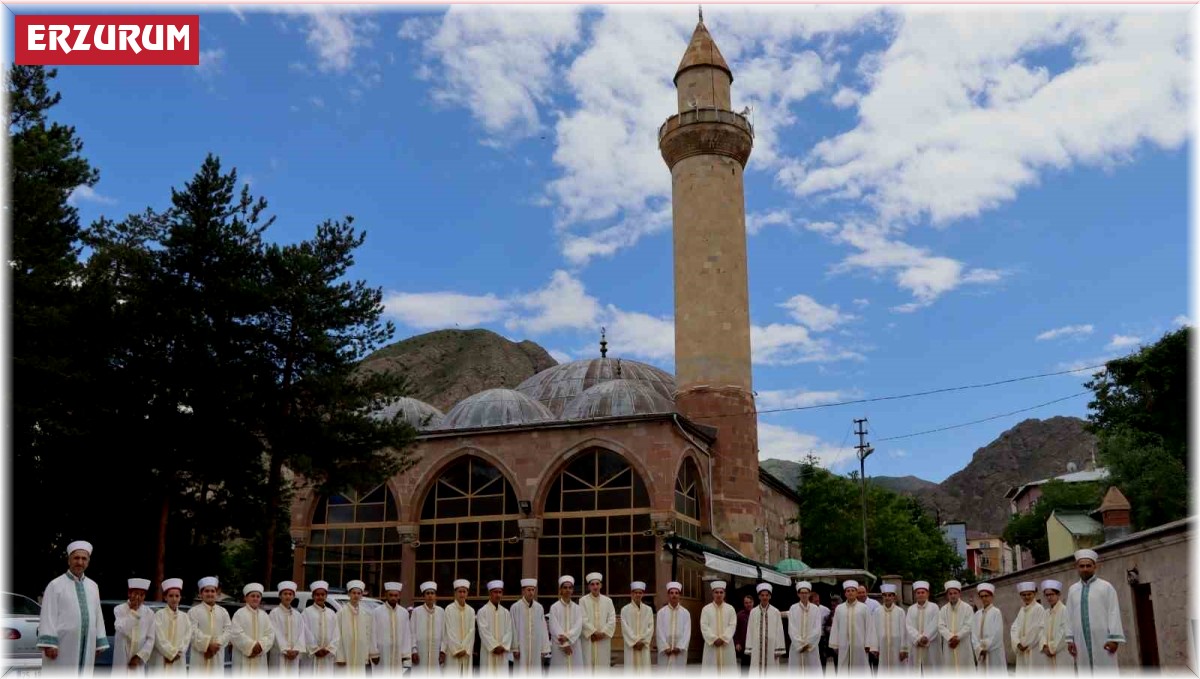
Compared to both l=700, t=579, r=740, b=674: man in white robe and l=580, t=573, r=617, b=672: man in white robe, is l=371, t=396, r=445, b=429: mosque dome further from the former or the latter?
l=700, t=579, r=740, b=674: man in white robe

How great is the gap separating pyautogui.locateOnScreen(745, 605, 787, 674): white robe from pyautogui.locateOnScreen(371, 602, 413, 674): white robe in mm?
3878

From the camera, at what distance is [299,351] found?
20.1m

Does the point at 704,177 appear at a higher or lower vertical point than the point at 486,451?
higher

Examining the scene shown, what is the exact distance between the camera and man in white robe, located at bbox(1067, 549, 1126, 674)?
362 inches

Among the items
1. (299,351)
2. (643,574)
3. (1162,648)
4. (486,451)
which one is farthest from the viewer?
(486,451)

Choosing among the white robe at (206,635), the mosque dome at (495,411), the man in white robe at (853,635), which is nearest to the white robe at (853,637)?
the man in white robe at (853,635)

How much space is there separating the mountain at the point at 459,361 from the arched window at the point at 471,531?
221ft

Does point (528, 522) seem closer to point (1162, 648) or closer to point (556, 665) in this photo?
point (556, 665)

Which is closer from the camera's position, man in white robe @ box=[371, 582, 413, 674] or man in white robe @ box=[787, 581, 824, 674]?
man in white robe @ box=[371, 582, 413, 674]

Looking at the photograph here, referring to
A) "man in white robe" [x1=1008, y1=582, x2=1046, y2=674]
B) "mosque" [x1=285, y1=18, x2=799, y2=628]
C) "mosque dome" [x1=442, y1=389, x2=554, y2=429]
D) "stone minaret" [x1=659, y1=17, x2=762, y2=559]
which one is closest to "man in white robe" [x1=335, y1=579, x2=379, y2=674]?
"man in white robe" [x1=1008, y1=582, x2=1046, y2=674]

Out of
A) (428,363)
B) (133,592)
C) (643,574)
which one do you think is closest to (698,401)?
(643,574)

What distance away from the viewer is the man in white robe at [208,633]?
30.4ft

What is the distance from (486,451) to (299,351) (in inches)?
238

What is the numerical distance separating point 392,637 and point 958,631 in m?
6.00
